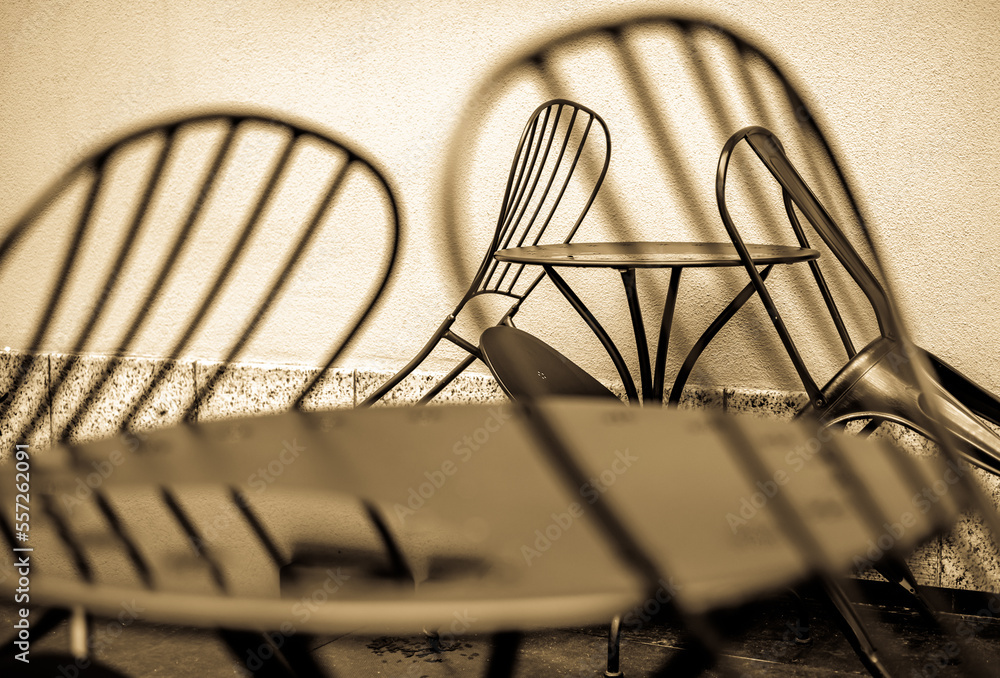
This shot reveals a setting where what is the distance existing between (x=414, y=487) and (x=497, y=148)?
206 cm

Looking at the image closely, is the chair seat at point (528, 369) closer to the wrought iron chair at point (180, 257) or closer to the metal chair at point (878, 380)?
the metal chair at point (878, 380)

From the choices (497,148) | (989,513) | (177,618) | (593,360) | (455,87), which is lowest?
(989,513)

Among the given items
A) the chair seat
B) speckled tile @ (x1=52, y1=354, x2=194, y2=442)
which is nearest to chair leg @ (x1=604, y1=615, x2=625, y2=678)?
the chair seat

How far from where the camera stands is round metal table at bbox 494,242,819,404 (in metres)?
1.76

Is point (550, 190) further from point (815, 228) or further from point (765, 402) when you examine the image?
point (815, 228)

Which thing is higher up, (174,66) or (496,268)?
(174,66)

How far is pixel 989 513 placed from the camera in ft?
2.74

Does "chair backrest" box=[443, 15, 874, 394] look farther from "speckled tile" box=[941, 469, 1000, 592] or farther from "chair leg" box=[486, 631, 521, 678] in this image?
"chair leg" box=[486, 631, 521, 678]

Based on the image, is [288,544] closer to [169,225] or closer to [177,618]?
[177,618]

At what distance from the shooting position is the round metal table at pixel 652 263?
1.76 m

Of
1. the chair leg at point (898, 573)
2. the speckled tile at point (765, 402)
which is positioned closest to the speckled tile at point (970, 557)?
the speckled tile at point (765, 402)

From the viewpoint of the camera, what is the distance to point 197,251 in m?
3.18

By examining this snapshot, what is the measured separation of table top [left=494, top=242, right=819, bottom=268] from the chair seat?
21 cm

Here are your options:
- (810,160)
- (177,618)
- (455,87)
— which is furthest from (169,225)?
(177,618)
